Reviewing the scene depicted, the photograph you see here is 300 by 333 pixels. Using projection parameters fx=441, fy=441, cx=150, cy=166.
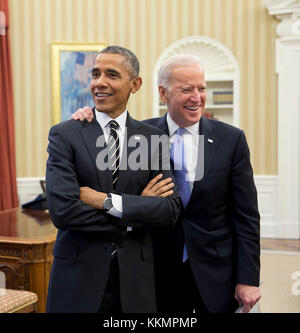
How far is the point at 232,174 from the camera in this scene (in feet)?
6.06

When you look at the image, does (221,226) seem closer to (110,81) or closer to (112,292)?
(112,292)

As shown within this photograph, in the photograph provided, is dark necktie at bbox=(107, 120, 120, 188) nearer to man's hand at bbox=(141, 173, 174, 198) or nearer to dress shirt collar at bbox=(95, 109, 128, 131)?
dress shirt collar at bbox=(95, 109, 128, 131)

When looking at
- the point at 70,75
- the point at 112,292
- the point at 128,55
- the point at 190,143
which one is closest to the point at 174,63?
the point at 128,55

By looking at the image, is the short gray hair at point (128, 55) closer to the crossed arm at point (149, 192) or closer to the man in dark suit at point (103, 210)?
the man in dark suit at point (103, 210)

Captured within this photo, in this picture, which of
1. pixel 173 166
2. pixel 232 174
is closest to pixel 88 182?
pixel 173 166

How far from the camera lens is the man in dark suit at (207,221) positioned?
1819 millimetres

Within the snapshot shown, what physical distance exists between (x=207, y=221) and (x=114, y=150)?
51 centimetres

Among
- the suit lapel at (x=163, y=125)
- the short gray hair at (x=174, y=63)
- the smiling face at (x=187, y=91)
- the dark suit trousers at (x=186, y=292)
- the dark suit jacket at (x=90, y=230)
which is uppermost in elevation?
the short gray hair at (x=174, y=63)

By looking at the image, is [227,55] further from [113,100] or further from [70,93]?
[113,100]

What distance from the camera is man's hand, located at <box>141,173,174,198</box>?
1.67 metres

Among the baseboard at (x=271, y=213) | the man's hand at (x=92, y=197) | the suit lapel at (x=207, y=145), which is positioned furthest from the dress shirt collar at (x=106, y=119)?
the baseboard at (x=271, y=213)

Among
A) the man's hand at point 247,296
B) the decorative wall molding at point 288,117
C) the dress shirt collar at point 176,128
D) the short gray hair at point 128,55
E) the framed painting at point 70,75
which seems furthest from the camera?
the framed painting at point 70,75

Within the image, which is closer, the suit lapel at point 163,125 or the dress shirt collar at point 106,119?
the dress shirt collar at point 106,119

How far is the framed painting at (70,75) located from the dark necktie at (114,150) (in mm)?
5053
